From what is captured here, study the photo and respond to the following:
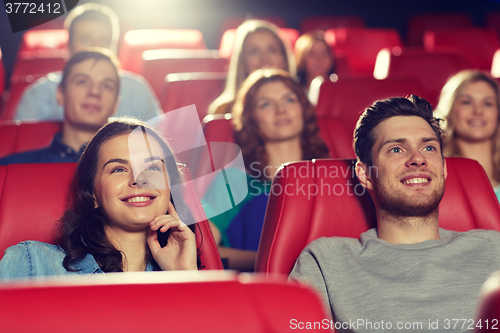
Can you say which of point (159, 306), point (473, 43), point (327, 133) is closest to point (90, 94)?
point (327, 133)

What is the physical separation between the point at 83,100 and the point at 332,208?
4.31ft

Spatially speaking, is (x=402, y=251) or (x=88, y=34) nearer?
(x=402, y=251)

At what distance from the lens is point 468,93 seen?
2.37m

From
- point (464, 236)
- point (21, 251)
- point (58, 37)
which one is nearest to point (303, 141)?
point (464, 236)

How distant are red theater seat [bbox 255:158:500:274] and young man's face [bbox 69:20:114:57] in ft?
8.50

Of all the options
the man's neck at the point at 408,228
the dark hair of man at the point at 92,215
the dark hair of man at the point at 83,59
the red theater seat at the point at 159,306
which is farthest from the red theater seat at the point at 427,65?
the red theater seat at the point at 159,306

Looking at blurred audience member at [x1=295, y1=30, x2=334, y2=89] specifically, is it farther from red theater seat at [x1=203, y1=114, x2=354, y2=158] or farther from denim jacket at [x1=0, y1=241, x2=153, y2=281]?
denim jacket at [x1=0, y1=241, x2=153, y2=281]

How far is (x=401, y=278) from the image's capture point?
1.26 metres

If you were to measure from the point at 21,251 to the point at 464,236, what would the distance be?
1.06m

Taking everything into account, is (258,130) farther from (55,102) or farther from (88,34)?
(88,34)

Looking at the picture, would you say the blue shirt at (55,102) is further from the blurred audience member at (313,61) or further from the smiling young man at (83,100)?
the blurred audience member at (313,61)

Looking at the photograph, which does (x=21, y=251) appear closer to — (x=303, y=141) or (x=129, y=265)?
(x=129, y=265)

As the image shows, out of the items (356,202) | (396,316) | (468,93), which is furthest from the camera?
(468,93)

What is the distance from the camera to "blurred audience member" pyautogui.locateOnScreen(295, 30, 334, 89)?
11.7 ft
